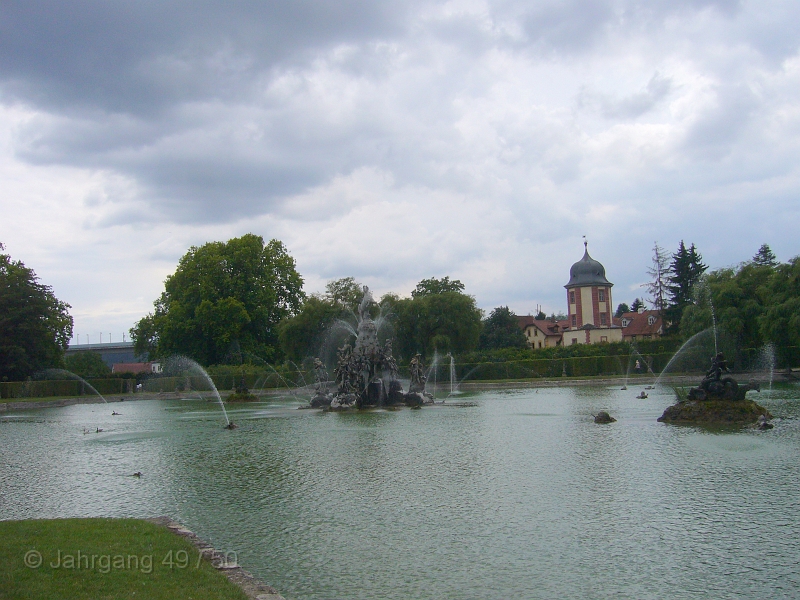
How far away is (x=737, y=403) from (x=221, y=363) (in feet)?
195

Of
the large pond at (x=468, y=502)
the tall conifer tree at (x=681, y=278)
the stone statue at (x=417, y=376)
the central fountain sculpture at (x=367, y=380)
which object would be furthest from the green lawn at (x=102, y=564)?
the tall conifer tree at (x=681, y=278)

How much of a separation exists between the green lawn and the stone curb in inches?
4.5

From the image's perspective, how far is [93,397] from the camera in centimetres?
5944

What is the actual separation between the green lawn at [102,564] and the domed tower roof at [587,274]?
105 meters

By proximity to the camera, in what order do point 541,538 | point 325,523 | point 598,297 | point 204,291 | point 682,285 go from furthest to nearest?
point 598,297
point 682,285
point 204,291
point 325,523
point 541,538

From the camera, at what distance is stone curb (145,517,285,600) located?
25.0 feet

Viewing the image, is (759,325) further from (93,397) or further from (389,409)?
Result: (93,397)

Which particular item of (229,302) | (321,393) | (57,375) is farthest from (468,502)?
(229,302)

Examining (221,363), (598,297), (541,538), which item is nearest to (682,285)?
(598,297)

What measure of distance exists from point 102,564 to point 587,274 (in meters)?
107

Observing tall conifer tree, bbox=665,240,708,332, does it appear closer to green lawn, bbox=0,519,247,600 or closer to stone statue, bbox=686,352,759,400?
stone statue, bbox=686,352,759,400

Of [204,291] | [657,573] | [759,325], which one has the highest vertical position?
[204,291]

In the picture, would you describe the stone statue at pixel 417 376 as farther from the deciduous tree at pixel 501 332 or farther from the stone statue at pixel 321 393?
the deciduous tree at pixel 501 332

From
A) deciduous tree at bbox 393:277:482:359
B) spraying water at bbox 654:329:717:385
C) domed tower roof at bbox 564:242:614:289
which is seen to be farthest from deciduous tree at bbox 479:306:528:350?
spraying water at bbox 654:329:717:385
